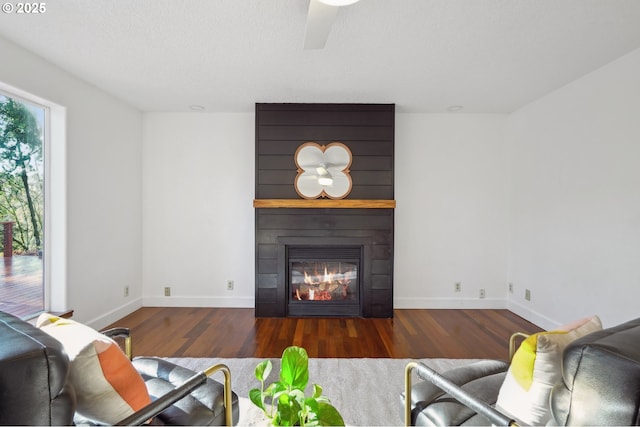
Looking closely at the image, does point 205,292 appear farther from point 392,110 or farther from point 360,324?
point 392,110

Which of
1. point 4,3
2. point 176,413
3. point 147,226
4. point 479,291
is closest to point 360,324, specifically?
point 479,291

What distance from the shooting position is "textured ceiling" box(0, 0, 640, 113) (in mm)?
1887

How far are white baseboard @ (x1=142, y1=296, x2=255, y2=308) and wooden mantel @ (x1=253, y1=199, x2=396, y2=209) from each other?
1293 mm

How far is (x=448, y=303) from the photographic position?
3.90m

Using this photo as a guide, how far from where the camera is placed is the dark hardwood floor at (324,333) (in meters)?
2.73

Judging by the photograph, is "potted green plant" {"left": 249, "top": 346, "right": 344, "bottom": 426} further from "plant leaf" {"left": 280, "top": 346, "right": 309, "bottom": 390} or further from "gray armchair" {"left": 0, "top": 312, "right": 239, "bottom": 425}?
"gray armchair" {"left": 0, "top": 312, "right": 239, "bottom": 425}

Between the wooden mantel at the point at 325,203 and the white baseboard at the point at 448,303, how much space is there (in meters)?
1.28

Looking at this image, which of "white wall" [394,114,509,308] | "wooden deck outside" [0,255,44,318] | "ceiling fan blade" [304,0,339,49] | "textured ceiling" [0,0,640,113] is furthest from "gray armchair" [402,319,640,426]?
"wooden deck outside" [0,255,44,318]

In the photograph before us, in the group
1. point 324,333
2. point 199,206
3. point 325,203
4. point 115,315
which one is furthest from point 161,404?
point 199,206

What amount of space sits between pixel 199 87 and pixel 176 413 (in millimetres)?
2891

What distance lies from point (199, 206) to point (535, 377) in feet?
12.3

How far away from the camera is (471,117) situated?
391 centimetres

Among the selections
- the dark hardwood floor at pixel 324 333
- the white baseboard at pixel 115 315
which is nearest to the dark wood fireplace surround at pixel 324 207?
the dark hardwood floor at pixel 324 333

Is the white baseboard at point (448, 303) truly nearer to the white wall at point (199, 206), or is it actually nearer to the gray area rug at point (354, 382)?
the gray area rug at point (354, 382)
